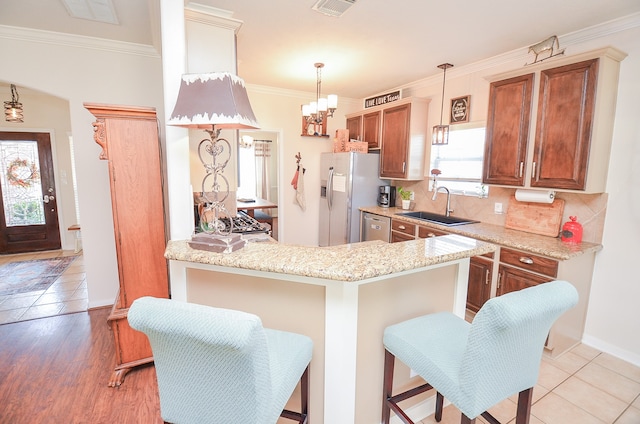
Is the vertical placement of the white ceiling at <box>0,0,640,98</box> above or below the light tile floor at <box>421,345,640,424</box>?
above

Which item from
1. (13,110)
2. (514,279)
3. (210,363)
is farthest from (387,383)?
(13,110)

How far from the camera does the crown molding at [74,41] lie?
2750 millimetres

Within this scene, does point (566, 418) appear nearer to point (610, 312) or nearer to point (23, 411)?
point (610, 312)

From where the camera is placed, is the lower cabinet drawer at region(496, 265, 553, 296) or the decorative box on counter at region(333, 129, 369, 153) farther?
the decorative box on counter at region(333, 129, 369, 153)

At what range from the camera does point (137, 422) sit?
178cm

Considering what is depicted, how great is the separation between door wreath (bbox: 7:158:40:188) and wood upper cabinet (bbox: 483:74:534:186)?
21.6ft

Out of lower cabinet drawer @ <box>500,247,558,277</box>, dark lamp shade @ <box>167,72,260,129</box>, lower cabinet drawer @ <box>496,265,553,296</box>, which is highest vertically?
dark lamp shade @ <box>167,72,260,129</box>

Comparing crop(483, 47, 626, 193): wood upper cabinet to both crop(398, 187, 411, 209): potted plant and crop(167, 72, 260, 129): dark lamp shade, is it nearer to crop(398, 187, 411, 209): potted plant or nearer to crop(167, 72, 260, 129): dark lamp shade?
crop(398, 187, 411, 209): potted plant

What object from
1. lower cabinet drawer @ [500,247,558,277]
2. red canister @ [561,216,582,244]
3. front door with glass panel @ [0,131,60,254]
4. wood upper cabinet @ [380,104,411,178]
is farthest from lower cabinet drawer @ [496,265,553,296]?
front door with glass panel @ [0,131,60,254]

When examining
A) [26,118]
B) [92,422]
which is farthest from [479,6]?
[26,118]

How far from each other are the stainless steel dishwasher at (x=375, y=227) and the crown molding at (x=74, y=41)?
123 inches

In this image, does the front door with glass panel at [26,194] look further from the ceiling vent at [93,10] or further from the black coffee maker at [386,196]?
the black coffee maker at [386,196]

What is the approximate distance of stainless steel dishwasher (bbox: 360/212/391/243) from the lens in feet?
12.9

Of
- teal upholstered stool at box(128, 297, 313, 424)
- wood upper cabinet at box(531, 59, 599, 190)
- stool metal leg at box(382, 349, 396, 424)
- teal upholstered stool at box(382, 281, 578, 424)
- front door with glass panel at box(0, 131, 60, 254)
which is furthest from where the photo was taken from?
front door with glass panel at box(0, 131, 60, 254)
